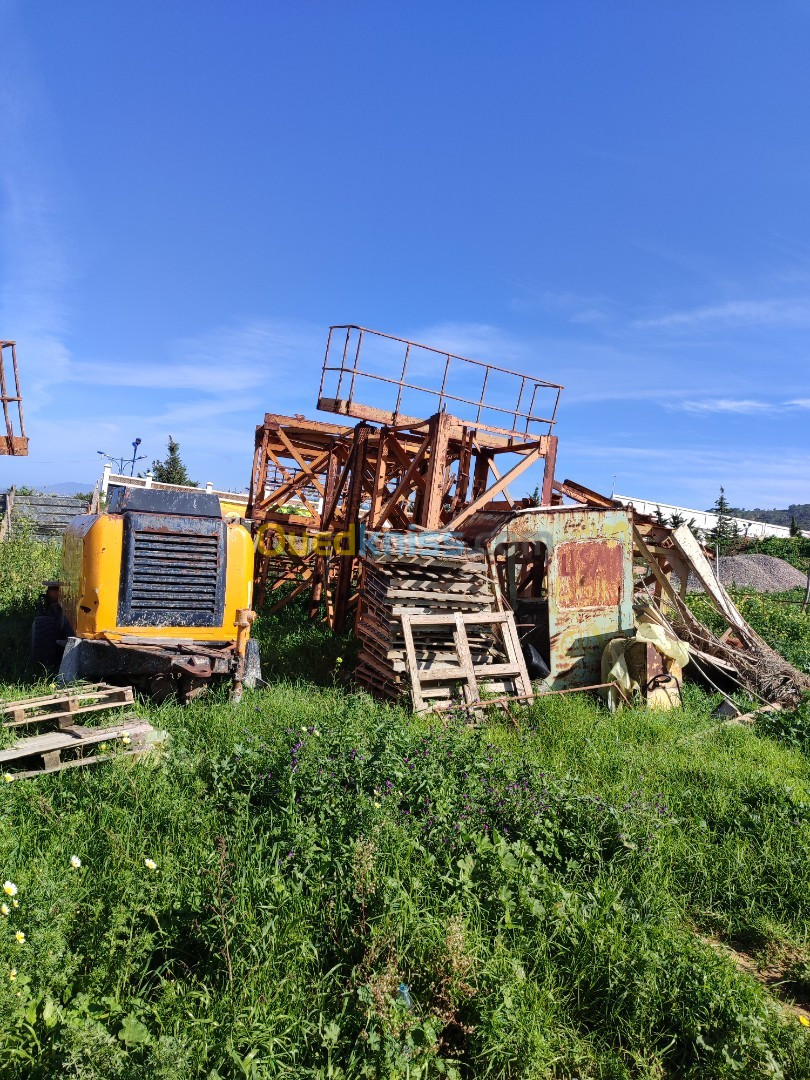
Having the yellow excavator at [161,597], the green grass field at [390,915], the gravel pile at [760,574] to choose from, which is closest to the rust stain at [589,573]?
the green grass field at [390,915]

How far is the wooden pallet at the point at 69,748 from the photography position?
15.8ft

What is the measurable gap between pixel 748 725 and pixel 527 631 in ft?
9.17

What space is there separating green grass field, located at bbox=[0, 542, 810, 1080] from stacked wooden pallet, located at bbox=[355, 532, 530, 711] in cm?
165

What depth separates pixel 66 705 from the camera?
19.9 feet

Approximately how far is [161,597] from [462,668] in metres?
3.19

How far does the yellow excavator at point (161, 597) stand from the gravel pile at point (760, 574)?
21.7m

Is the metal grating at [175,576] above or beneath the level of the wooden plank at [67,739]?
above

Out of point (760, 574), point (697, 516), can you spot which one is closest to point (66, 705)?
point (760, 574)

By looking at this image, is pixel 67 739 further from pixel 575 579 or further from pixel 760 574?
pixel 760 574

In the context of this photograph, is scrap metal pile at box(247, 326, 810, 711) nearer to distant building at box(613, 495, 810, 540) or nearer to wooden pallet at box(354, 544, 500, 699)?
wooden pallet at box(354, 544, 500, 699)

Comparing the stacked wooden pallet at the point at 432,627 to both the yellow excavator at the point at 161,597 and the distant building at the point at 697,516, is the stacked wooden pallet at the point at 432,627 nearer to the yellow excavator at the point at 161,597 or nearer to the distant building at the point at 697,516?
the yellow excavator at the point at 161,597

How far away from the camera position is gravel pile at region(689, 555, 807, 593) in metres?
25.2

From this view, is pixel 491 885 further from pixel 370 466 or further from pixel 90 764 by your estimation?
pixel 370 466

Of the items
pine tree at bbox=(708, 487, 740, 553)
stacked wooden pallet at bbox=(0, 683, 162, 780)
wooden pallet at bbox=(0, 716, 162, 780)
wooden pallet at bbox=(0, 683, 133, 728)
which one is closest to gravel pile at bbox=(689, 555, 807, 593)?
pine tree at bbox=(708, 487, 740, 553)
